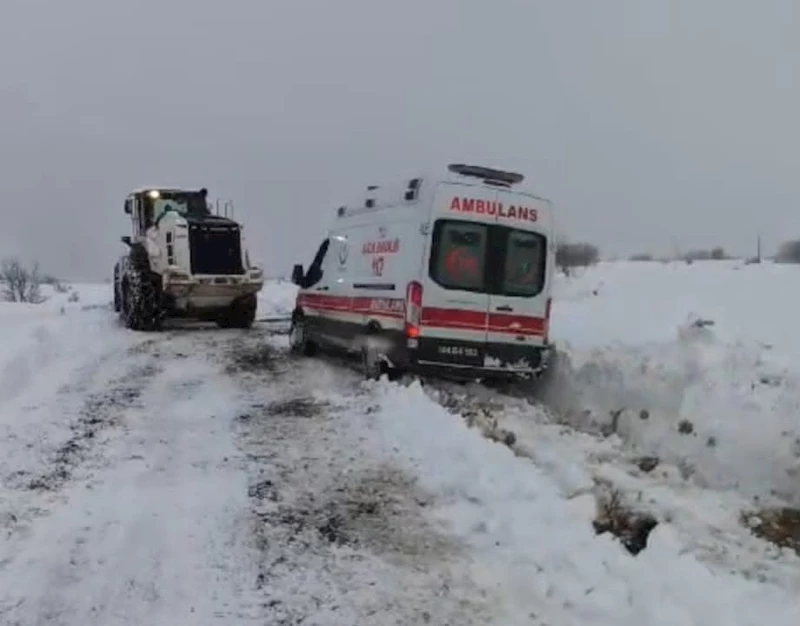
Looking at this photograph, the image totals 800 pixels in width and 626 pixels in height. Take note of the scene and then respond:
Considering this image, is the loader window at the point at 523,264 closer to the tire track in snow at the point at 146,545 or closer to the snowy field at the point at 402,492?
the snowy field at the point at 402,492

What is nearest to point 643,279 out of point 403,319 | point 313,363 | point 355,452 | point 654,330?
point 654,330

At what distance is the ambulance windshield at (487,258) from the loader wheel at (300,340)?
474 cm

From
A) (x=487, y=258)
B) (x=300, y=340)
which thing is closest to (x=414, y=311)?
(x=487, y=258)

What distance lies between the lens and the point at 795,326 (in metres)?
15.7

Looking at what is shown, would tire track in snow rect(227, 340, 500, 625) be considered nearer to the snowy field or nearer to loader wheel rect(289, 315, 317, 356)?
the snowy field

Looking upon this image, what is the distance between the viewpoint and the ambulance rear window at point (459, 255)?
10.8 metres

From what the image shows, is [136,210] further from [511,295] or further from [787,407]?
[787,407]

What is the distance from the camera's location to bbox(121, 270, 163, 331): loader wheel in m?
19.0

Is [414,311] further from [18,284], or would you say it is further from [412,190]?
[18,284]

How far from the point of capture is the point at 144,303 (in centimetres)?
1895

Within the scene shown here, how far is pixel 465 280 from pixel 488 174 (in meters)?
1.50

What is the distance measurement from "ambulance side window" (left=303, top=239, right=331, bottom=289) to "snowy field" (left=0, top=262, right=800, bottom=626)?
252 cm

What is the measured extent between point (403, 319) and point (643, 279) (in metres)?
21.8

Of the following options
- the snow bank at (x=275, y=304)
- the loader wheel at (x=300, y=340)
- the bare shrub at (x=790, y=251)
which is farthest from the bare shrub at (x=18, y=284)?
the bare shrub at (x=790, y=251)
